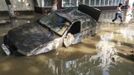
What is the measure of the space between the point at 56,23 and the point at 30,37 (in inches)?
61.7

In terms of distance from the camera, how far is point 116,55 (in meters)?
9.38

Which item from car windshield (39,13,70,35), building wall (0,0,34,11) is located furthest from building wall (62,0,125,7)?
car windshield (39,13,70,35)

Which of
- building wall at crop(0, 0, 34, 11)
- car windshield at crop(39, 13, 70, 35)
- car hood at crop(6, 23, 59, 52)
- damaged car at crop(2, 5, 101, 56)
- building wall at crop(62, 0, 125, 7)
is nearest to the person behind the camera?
car hood at crop(6, 23, 59, 52)

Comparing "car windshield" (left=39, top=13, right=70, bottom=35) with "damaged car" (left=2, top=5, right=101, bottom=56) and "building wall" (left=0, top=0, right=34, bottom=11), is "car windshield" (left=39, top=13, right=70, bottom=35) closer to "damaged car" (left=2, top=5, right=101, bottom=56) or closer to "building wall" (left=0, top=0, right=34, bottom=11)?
"damaged car" (left=2, top=5, right=101, bottom=56)

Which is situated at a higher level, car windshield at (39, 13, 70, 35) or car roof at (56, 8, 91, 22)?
car roof at (56, 8, 91, 22)

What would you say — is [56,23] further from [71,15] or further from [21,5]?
[21,5]

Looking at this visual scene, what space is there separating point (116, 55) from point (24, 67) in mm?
3932

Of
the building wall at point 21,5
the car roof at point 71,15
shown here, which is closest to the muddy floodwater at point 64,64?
the car roof at point 71,15

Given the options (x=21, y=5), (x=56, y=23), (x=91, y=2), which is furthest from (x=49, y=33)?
(x=91, y=2)

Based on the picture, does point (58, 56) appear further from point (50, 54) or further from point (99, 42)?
point (99, 42)

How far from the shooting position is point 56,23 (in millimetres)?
9844

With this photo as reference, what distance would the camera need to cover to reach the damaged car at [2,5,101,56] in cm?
843

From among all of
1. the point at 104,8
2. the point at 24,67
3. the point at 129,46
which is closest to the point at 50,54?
the point at 24,67

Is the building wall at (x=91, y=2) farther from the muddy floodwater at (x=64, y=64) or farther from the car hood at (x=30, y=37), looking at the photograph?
the car hood at (x=30, y=37)
